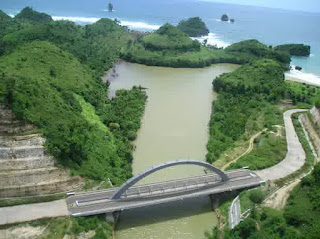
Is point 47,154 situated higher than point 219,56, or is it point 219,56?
point 219,56

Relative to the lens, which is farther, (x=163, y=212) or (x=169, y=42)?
(x=169, y=42)

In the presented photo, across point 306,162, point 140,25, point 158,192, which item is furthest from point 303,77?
point 140,25

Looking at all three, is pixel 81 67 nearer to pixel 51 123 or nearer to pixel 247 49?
pixel 51 123

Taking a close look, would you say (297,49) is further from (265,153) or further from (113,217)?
(113,217)

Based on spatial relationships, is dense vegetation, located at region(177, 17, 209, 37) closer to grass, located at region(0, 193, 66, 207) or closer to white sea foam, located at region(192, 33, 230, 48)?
white sea foam, located at region(192, 33, 230, 48)

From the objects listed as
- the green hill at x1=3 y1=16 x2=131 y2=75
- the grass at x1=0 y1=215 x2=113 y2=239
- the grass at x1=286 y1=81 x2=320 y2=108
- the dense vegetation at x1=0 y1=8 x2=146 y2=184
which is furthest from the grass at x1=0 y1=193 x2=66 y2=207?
the grass at x1=286 y1=81 x2=320 y2=108

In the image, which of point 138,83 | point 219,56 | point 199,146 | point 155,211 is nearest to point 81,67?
point 138,83
